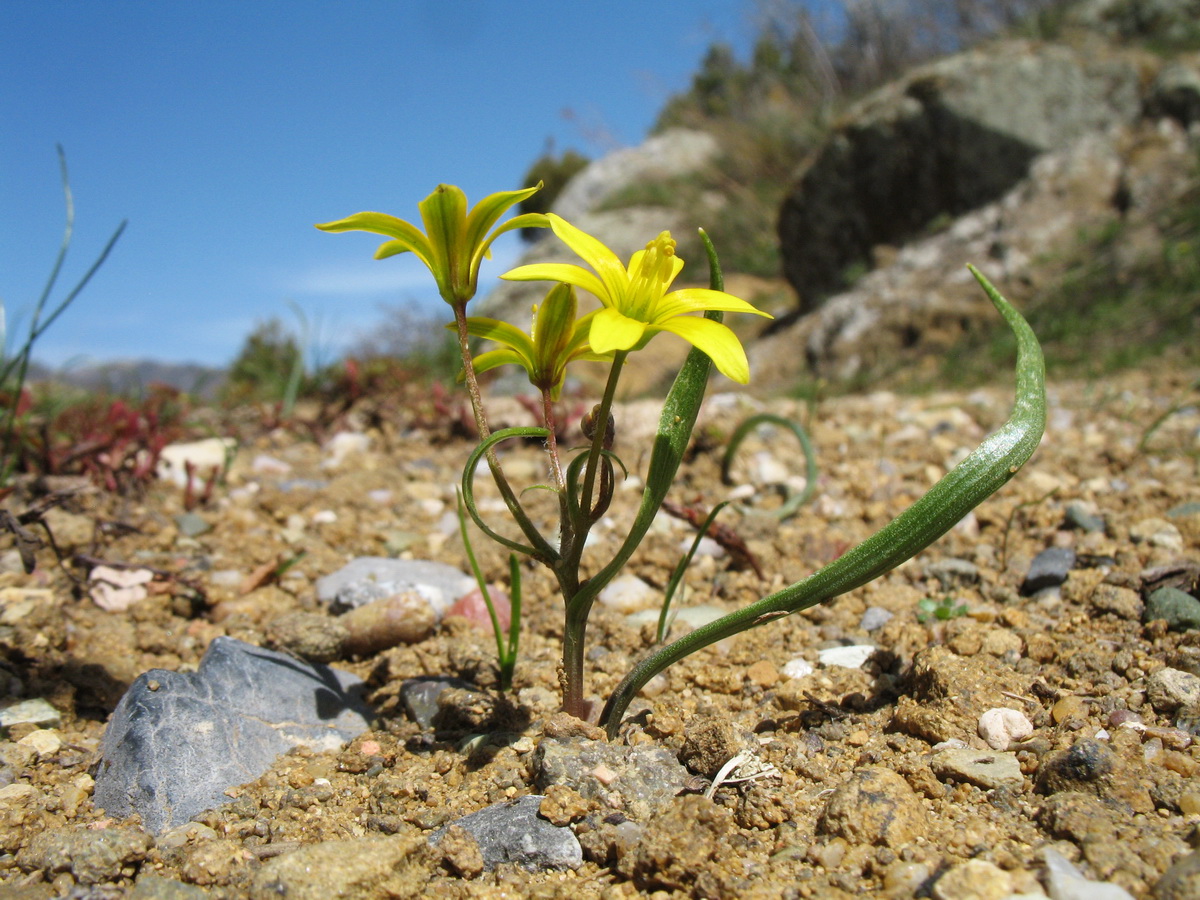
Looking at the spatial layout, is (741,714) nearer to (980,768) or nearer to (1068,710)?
(980,768)

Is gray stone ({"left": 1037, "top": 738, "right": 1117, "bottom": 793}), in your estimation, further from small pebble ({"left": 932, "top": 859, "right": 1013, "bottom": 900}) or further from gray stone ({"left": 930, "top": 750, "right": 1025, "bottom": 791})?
small pebble ({"left": 932, "top": 859, "right": 1013, "bottom": 900})

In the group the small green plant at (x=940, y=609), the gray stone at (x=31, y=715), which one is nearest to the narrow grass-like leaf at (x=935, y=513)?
the small green plant at (x=940, y=609)

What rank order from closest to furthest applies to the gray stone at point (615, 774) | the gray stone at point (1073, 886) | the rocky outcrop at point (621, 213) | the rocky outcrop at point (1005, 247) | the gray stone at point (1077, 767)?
the gray stone at point (1073, 886) → the gray stone at point (1077, 767) → the gray stone at point (615, 774) → the rocky outcrop at point (1005, 247) → the rocky outcrop at point (621, 213)

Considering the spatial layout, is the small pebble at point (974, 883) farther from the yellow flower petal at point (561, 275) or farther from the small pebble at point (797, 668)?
the yellow flower petal at point (561, 275)

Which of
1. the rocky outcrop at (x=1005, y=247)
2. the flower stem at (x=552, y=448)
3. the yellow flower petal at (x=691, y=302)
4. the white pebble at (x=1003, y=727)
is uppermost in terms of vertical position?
the rocky outcrop at (x=1005, y=247)

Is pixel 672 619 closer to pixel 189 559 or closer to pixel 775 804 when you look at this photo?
pixel 775 804

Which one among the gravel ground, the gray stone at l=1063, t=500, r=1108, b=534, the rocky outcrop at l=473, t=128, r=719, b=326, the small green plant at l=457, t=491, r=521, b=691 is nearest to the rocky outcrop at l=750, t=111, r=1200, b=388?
the gravel ground

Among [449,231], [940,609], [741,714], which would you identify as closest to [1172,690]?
[940,609]
